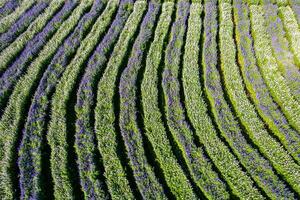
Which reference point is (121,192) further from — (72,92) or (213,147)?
(72,92)

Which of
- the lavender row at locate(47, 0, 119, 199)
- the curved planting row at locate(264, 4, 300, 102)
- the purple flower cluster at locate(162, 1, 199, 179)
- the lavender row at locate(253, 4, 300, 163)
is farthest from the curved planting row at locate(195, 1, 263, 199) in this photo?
the lavender row at locate(47, 0, 119, 199)

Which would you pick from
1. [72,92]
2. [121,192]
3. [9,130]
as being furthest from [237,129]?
[9,130]

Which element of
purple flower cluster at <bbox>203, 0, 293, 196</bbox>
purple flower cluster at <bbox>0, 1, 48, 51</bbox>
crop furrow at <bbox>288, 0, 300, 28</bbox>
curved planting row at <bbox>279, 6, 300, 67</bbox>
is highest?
purple flower cluster at <bbox>0, 1, 48, 51</bbox>

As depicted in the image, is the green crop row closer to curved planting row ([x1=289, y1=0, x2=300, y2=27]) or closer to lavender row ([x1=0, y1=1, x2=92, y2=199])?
lavender row ([x1=0, y1=1, x2=92, y2=199])

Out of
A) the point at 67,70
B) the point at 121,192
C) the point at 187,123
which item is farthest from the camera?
the point at 67,70

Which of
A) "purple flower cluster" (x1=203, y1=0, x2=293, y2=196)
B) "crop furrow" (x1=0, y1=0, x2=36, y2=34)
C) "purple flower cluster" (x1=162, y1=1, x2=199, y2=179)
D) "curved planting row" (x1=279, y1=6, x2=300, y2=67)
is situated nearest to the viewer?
"purple flower cluster" (x1=203, y1=0, x2=293, y2=196)

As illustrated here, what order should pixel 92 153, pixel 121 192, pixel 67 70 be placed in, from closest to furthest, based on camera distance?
pixel 121 192 → pixel 92 153 → pixel 67 70

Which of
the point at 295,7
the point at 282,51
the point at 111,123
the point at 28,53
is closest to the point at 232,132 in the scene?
the point at 111,123
